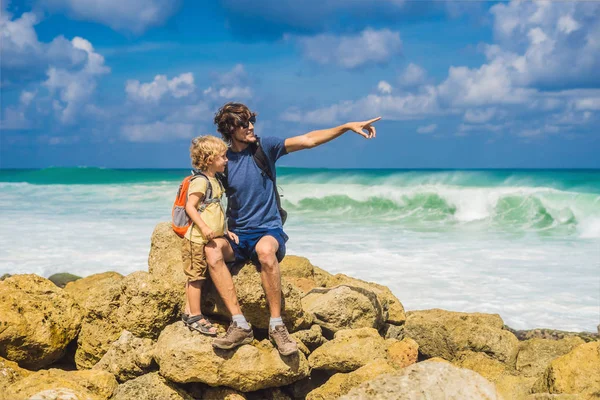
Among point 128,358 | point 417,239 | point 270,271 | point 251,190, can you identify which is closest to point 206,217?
point 251,190

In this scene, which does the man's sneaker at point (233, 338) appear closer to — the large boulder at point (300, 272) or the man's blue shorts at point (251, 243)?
the man's blue shorts at point (251, 243)

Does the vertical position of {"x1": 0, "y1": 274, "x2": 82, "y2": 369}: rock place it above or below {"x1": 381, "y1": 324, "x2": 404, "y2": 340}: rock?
above

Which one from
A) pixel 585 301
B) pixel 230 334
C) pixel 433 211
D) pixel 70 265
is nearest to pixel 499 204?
pixel 433 211

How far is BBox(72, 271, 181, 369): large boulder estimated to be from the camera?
4883 millimetres

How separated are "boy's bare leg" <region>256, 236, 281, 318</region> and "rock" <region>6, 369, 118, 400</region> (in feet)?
3.98

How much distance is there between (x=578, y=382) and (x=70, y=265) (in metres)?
8.97

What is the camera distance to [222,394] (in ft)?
14.9

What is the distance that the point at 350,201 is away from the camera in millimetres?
25875

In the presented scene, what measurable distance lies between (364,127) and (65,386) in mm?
2739

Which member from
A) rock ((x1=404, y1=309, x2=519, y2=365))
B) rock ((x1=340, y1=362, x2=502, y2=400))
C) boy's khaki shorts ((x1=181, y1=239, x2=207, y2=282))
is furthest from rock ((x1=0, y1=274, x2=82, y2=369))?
rock ((x1=404, y1=309, x2=519, y2=365))

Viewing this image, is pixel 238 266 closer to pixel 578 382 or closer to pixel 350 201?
pixel 578 382

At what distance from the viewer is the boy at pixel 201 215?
14.8 ft

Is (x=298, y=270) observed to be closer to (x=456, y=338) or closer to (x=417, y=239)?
(x=456, y=338)

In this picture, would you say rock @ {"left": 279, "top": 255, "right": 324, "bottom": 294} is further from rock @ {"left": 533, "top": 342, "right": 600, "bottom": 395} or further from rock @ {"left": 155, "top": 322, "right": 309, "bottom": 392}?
rock @ {"left": 533, "top": 342, "right": 600, "bottom": 395}
